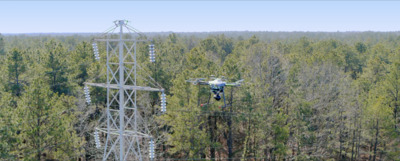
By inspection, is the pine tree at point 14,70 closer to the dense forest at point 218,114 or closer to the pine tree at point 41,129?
the dense forest at point 218,114

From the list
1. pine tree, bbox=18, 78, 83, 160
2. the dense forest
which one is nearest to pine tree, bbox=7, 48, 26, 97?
the dense forest

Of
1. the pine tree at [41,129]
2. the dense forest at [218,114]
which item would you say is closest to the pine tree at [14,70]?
the dense forest at [218,114]

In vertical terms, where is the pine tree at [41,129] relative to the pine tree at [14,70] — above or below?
below

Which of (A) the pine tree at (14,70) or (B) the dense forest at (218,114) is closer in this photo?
(B) the dense forest at (218,114)

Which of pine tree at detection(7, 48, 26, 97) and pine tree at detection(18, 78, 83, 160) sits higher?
pine tree at detection(7, 48, 26, 97)

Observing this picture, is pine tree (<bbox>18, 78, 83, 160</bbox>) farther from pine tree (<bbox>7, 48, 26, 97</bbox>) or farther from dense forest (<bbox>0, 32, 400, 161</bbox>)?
pine tree (<bbox>7, 48, 26, 97</bbox>)

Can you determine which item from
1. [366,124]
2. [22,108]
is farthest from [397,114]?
[22,108]

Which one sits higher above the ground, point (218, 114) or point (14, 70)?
point (14, 70)

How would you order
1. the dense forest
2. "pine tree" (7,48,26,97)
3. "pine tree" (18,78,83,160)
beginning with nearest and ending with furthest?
"pine tree" (18,78,83,160) < the dense forest < "pine tree" (7,48,26,97)

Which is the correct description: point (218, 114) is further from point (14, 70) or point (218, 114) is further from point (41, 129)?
point (14, 70)

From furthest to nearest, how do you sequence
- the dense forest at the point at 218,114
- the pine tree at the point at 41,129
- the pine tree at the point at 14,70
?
1. the pine tree at the point at 14,70
2. the dense forest at the point at 218,114
3. the pine tree at the point at 41,129

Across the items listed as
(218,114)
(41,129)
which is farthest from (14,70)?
(218,114)
